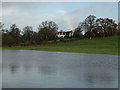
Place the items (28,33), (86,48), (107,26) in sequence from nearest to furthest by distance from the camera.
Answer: (86,48), (107,26), (28,33)

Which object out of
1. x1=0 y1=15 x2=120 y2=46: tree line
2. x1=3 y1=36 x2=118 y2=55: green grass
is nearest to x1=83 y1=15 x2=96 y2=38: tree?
x1=0 y1=15 x2=120 y2=46: tree line

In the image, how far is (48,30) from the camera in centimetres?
9894

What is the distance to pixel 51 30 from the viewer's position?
10081 cm

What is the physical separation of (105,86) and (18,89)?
3.95 m

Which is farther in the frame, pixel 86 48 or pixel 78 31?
pixel 78 31

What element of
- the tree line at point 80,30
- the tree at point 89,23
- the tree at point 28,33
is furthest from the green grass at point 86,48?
the tree at point 28,33

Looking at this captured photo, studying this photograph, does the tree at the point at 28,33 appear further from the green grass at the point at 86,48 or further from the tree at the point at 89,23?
the green grass at the point at 86,48

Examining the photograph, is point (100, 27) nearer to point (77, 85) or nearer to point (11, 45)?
point (11, 45)

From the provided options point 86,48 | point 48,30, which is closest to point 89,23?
point 48,30

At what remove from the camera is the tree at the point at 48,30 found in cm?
9850

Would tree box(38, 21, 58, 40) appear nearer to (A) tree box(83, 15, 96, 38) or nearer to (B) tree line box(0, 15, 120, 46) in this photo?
(B) tree line box(0, 15, 120, 46)

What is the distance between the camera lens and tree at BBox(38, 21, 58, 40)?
98.5 m

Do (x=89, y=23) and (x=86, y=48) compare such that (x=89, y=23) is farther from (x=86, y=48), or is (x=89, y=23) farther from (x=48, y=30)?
(x=86, y=48)

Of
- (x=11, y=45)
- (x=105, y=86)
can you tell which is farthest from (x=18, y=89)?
(x=11, y=45)
